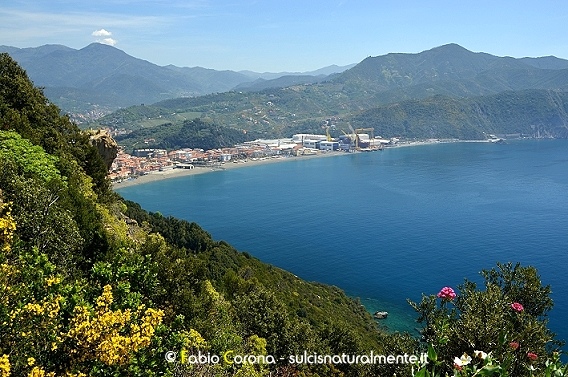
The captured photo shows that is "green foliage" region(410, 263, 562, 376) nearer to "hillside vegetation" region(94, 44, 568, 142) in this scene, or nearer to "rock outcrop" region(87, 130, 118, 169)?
"rock outcrop" region(87, 130, 118, 169)

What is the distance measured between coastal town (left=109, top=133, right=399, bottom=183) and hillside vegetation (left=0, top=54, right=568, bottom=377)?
55.2 m

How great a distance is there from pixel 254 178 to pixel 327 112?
260 ft

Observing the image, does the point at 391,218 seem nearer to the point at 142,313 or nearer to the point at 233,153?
the point at 142,313

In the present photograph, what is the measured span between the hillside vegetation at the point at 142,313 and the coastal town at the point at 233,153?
5521 centimetres

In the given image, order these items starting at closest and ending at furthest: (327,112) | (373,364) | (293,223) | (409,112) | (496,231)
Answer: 1. (373,364)
2. (496,231)
3. (293,223)
4. (409,112)
5. (327,112)

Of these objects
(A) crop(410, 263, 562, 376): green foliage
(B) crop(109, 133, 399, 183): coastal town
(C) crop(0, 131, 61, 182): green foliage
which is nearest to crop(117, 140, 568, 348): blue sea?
(B) crop(109, 133, 399, 183): coastal town

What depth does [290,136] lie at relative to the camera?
110m

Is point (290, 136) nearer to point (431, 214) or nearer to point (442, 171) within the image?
point (442, 171)

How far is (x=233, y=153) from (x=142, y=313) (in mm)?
79346

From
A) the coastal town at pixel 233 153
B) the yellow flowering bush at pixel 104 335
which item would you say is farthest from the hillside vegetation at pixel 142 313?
the coastal town at pixel 233 153

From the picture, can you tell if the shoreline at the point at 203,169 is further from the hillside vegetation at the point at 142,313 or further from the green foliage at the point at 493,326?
the green foliage at the point at 493,326

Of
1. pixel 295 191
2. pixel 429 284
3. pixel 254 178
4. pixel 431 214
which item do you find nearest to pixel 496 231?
pixel 431 214

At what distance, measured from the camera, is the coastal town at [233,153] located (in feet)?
219

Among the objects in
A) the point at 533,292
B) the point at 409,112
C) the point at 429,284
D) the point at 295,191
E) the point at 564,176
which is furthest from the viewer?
the point at 409,112
